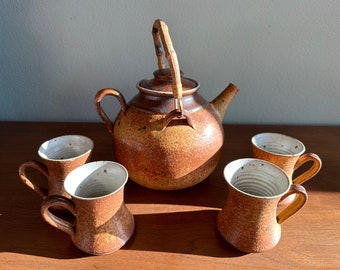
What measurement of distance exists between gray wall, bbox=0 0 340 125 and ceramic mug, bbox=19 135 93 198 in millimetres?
302

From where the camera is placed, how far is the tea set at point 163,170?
0.47m

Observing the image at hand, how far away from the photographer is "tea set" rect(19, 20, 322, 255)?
1.54ft

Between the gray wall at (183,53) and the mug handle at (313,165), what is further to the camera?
the gray wall at (183,53)

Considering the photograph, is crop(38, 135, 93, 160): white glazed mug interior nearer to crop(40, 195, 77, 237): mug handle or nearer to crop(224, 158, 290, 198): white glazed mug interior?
crop(40, 195, 77, 237): mug handle

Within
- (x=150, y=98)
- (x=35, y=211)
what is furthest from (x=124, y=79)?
(x=35, y=211)

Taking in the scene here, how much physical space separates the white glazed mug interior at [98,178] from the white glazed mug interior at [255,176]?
19cm

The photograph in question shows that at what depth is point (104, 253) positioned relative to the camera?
1.57ft

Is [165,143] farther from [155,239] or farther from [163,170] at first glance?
[155,239]

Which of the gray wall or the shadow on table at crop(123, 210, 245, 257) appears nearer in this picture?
the shadow on table at crop(123, 210, 245, 257)

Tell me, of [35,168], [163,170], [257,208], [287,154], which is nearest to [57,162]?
[35,168]

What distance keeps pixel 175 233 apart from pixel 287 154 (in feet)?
1.02

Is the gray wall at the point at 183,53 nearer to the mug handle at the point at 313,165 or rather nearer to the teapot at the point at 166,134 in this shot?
the teapot at the point at 166,134

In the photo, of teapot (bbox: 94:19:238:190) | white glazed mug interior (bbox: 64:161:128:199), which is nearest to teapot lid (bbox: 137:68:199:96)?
teapot (bbox: 94:19:238:190)

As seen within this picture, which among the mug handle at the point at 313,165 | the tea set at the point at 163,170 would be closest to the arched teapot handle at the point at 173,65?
the tea set at the point at 163,170
